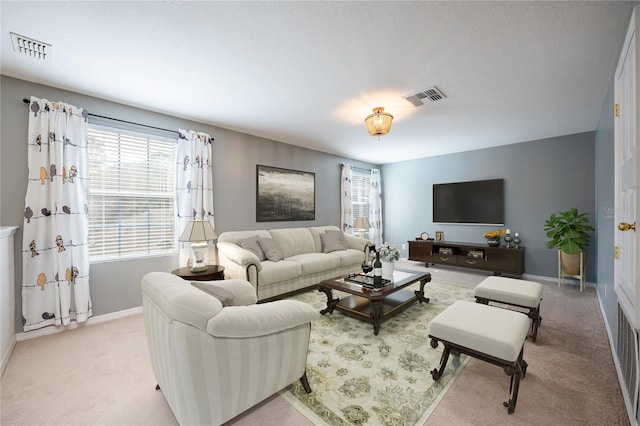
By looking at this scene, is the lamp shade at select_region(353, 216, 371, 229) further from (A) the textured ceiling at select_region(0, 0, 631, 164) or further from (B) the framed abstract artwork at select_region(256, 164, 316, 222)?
(A) the textured ceiling at select_region(0, 0, 631, 164)

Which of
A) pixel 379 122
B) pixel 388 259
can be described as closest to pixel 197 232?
pixel 388 259

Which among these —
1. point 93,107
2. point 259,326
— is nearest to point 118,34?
point 93,107

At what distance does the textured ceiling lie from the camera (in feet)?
5.77

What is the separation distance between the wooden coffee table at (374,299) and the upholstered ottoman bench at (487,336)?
29.0 inches

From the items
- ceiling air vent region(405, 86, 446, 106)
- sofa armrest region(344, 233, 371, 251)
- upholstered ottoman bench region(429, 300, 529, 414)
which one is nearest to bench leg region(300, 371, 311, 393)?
upholstered ottoman bench region(429, 300, 529, 414)

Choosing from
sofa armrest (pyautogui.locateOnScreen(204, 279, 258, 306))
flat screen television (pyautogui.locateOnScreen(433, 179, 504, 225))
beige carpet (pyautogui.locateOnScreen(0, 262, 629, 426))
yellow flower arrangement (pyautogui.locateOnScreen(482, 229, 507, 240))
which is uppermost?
flat screen television (pyautogui.locateOnScreen(433, 179, 504, 225))

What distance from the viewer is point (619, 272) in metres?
1.91

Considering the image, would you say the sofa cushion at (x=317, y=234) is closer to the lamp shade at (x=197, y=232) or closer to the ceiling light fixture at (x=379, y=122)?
the lamp shade at (x=197, y=232)

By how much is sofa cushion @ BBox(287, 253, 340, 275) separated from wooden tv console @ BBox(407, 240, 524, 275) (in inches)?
94.5

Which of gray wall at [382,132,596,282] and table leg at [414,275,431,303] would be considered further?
gray wall at [382,132,596,282]

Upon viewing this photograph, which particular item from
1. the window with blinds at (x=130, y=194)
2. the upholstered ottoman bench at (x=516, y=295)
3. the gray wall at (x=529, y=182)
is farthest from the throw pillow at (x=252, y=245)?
the gray wall at (x=529, y=182)

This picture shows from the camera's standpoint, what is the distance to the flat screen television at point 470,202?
5195 millimetres

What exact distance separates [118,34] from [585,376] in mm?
4346

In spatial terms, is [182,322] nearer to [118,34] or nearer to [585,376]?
[118,34]
